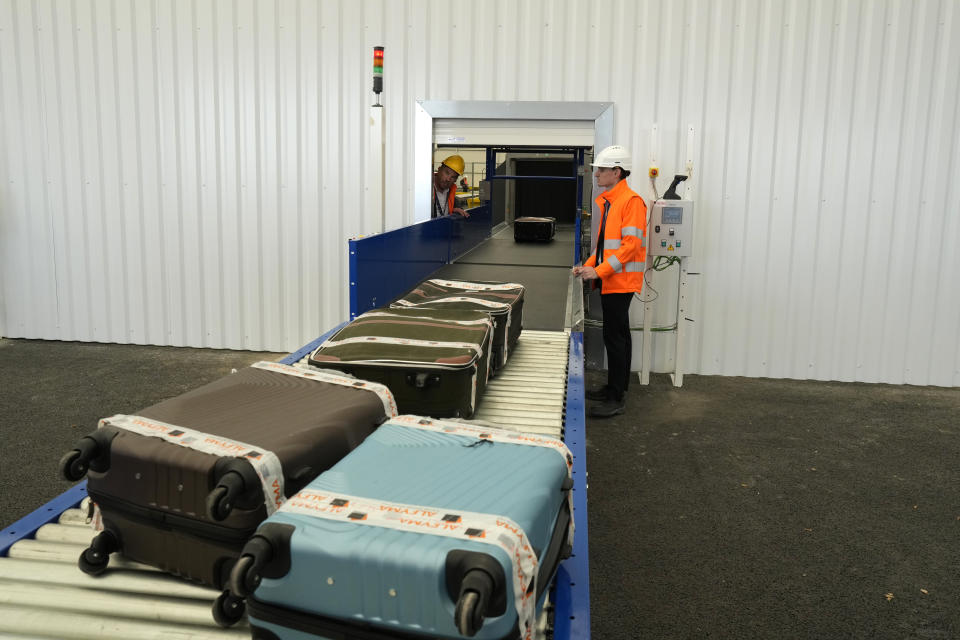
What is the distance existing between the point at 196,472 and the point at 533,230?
7981mm

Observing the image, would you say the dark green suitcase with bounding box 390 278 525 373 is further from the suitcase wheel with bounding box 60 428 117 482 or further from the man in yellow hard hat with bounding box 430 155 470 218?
the man in yellow hard hat with bounding box 430 155 470 218

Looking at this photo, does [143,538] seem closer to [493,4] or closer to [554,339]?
[554,339]

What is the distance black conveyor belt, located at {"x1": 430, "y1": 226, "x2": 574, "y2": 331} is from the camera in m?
5.09

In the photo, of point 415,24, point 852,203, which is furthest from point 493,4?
point 852,203

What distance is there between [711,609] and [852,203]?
4.60m

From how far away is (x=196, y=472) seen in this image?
5.60 ft

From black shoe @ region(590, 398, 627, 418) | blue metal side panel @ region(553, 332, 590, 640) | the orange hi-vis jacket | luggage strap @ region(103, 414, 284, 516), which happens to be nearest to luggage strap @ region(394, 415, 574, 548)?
blue metal side panel @ region(553, 332, 590, 640)

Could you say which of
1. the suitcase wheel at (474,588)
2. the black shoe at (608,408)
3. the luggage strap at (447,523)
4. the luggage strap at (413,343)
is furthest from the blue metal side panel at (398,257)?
the suitcase wheel at (474,588)

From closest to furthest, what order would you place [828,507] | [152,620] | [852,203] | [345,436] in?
[152,620]
[345,436]
[828,507]
[852,203]

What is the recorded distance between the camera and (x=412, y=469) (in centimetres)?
173

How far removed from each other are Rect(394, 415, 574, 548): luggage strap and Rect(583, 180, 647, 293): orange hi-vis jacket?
353cm

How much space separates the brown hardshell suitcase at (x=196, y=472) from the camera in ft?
5.58

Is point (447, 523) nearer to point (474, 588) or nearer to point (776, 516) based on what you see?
point (474, 588)

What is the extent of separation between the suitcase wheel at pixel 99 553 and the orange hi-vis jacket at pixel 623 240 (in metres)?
4.02
